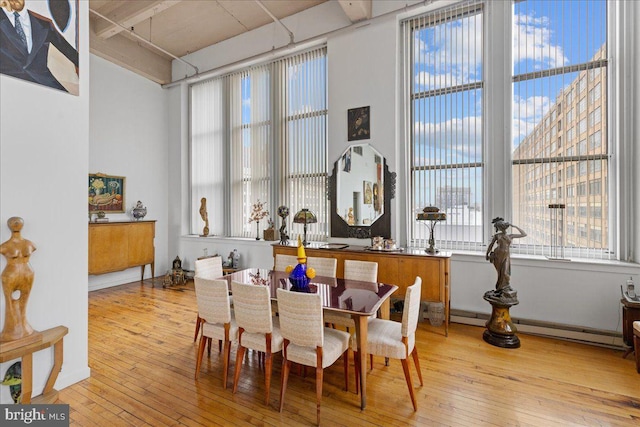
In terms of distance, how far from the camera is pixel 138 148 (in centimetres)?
681

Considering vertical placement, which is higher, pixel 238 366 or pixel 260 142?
pixel 260 142

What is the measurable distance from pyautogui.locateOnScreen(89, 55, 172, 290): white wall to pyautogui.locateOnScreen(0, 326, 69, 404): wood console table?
162 inches

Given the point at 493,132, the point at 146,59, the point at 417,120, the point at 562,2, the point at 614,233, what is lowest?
the point at 614,233

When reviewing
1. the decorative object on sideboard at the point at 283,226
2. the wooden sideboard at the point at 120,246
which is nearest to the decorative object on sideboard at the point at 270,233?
the decorative object on sideboard at the point at 283,226

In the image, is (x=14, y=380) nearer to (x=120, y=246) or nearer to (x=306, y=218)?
(x=306, y=218)

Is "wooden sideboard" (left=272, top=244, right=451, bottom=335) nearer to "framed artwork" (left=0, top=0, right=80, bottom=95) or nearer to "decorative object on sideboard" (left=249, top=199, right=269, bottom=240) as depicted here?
"decorative object on sideboard" (left=249, top=199, right=269, bottom=240)

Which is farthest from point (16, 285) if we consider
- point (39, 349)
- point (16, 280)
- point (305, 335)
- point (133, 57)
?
point (133, 57)

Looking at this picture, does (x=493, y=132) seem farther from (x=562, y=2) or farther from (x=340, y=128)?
(x=340, y=128)

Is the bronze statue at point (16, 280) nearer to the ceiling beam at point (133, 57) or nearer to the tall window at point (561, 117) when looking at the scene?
the tall window at point (561, 117)

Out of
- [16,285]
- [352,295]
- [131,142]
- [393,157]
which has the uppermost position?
[131,142]

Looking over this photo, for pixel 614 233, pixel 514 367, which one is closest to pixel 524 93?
pixel 614 233

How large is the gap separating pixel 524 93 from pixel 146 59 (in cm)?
733

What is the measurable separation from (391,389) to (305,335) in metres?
1.01

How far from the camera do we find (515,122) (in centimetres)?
420
